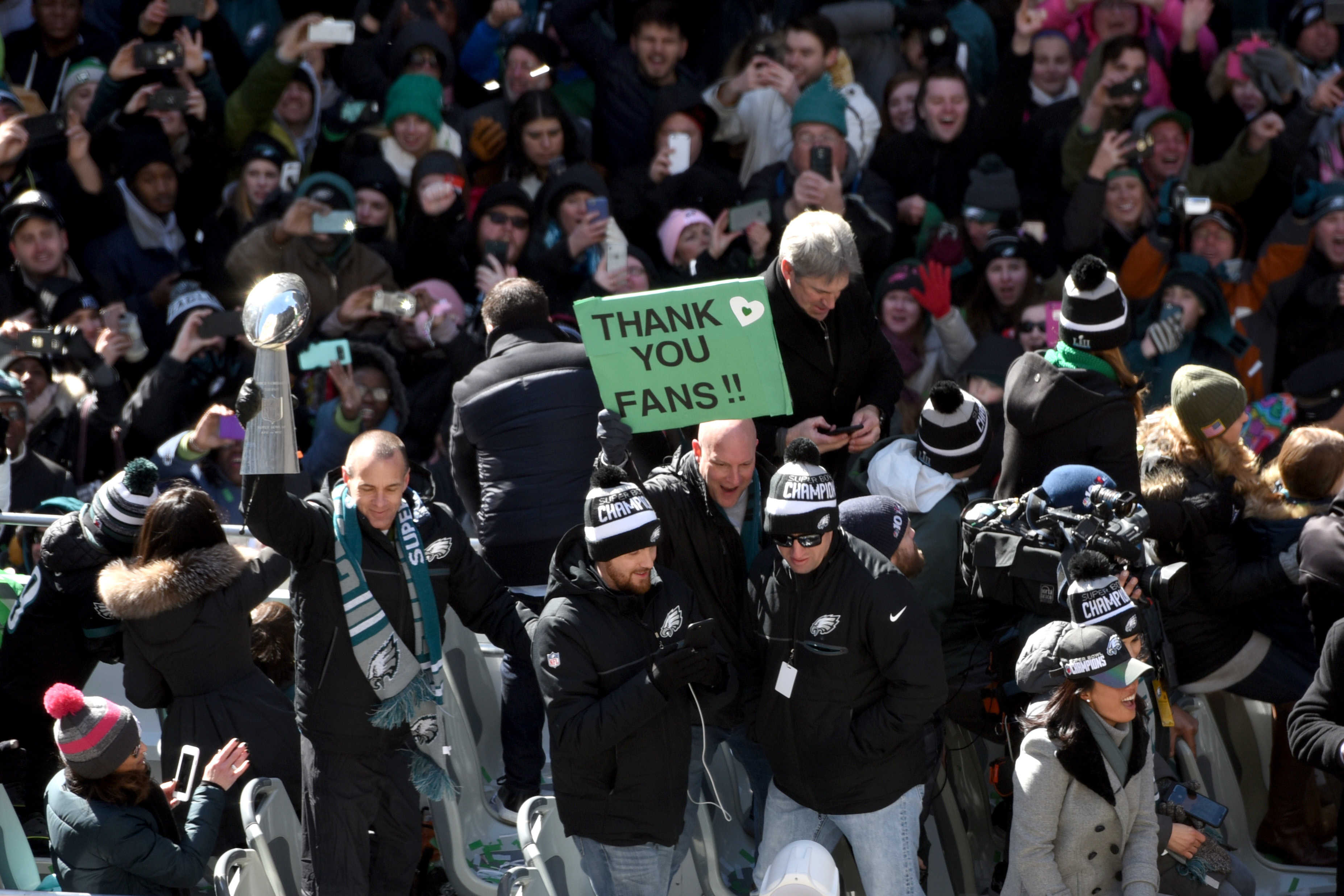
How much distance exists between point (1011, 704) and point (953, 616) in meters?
0.35

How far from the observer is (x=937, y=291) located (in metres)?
7.94

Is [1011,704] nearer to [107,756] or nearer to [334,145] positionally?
[107,756]

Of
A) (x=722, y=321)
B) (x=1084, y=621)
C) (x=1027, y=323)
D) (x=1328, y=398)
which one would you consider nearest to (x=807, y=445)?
(x=722, y=321)

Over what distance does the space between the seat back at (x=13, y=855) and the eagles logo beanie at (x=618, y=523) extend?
82.2 inches

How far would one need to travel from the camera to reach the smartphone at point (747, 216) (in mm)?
7953

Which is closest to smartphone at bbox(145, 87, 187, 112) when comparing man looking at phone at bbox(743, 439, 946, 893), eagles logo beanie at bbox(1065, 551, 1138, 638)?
man looking at phone at bbox(743, 439, 946, 893)

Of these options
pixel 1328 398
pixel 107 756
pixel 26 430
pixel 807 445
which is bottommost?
pixel 1328 398

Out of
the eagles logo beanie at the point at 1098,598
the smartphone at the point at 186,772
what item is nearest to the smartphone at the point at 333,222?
the smartphone at the point at 186,772

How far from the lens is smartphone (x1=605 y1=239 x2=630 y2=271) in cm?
789

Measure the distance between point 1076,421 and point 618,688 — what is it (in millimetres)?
1844

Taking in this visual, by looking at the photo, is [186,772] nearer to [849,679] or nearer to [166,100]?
[849,679]

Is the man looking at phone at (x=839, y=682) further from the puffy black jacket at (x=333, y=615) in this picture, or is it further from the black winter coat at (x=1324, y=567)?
the black winter coat at (x=1324, y=567)

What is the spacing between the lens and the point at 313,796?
5043 millimetres

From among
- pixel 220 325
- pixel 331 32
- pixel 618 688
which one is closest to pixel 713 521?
pixel 618 688
